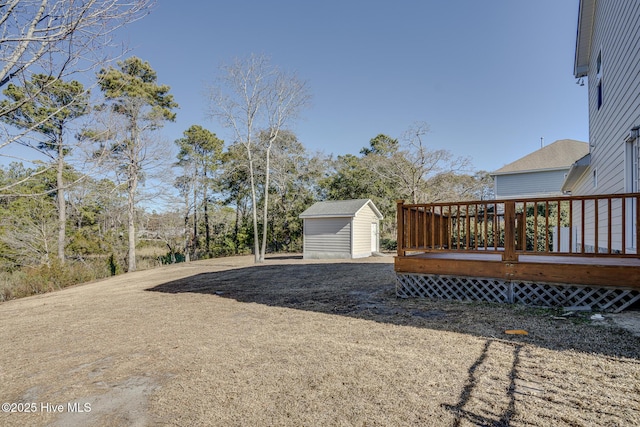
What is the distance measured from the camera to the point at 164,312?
5.39 meters

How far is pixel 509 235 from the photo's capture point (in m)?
4.64

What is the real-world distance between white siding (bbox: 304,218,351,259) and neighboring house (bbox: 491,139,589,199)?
369 inches

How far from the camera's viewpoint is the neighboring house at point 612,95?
4680mm

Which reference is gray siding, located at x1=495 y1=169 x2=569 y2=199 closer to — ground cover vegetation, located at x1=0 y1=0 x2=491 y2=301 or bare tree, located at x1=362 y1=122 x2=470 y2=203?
ground cover vegetation, located at x1=0 y1=0 x2=491 y2=301

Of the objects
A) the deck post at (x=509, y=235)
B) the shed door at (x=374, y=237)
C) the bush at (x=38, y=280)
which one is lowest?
the bush at (x=38, y=280)

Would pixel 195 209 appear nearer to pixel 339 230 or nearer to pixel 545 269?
pixel 339 230

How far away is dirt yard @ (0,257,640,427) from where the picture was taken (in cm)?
205

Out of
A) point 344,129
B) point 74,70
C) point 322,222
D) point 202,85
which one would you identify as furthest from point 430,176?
point 74,70

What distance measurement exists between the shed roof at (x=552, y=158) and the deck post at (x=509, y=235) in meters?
14.8

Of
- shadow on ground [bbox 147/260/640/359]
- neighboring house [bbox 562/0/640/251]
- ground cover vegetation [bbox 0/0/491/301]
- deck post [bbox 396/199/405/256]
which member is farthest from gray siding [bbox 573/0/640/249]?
ground cover vegetation [bbox 0/0/491/301]

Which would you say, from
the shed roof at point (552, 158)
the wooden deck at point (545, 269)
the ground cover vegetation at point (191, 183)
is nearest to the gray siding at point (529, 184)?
the shed roof at point (552, 158)

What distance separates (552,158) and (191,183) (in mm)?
21803

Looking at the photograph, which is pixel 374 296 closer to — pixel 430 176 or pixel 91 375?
pixel 91 375

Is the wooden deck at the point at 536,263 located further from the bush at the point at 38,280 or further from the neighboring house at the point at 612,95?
the bush at the point at 38,280
